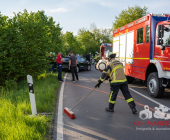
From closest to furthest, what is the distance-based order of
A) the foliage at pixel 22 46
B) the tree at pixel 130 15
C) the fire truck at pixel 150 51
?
the fire truck at pixel 150 51 < the foliage at pixel 22 46 < the tree at pixel 130 15

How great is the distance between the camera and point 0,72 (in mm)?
9094

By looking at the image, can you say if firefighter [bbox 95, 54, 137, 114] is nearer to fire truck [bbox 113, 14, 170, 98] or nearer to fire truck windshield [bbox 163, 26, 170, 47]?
fire truck [bbox 113, 14, 170, 98]

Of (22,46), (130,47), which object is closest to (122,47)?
(130,47)

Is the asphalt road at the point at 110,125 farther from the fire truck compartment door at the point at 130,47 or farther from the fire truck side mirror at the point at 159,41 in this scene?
the fire truck compartment door at the point at 130,47

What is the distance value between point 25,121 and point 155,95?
4985mm

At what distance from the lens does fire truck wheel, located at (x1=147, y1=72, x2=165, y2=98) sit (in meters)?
6.96

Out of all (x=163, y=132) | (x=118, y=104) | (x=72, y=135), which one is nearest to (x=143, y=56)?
(x=118, y=104)

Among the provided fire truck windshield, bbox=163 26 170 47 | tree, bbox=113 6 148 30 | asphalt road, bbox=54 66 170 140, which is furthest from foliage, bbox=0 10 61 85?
tree, bbox=113 6 148 30

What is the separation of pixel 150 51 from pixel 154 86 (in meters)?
1.41

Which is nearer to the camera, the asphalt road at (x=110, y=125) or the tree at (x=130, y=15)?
the asphalt road at (x=110, y=125)

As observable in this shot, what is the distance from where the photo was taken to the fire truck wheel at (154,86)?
22.8 feet

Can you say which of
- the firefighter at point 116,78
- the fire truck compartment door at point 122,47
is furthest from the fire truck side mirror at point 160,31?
the fire truck compartment door at point 122,47

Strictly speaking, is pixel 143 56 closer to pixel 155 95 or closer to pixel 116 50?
pixel 155 95

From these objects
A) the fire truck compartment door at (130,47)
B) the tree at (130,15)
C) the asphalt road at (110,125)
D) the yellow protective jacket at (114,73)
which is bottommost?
the asphalt road at (110,125)
